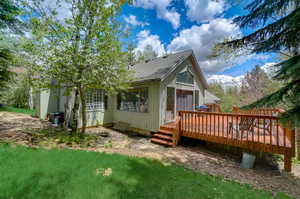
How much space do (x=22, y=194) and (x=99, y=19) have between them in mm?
5925

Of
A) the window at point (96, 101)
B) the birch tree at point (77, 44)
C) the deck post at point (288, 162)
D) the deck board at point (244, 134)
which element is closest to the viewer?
the deck post at point (288, 162)

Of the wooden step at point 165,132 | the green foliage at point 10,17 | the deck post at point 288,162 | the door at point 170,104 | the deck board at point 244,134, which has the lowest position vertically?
the deck post at point 288,162

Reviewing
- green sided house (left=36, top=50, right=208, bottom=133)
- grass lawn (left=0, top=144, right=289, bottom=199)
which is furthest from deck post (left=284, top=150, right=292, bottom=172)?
green sided house (left=36, top=50, right=208, bottom=133)

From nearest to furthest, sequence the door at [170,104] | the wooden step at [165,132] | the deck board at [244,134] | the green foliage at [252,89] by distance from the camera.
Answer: the deck board at [244,134] → the wooden step at [165,132] → the door at [170,104] → the green foliage at [252,89]

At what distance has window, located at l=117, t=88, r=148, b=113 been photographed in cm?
804

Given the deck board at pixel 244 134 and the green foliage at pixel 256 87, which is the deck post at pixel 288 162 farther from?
the green foliage at pixel 256 87

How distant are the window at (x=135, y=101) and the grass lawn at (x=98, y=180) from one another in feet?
13.3

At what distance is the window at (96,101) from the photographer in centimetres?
903

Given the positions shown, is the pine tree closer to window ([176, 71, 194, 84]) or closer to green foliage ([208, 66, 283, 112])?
window ([176, 71, 194, 84])

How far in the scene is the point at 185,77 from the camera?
8.98m

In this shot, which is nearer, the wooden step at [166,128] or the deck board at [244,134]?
the deck board at [244,134]

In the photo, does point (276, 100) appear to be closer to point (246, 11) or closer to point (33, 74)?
point (246, 11)

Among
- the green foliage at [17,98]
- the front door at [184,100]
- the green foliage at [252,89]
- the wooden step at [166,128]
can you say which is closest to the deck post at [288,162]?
the wooden step at [166,128]

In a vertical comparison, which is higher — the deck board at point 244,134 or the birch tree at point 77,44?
the birch tree at point 77,44
